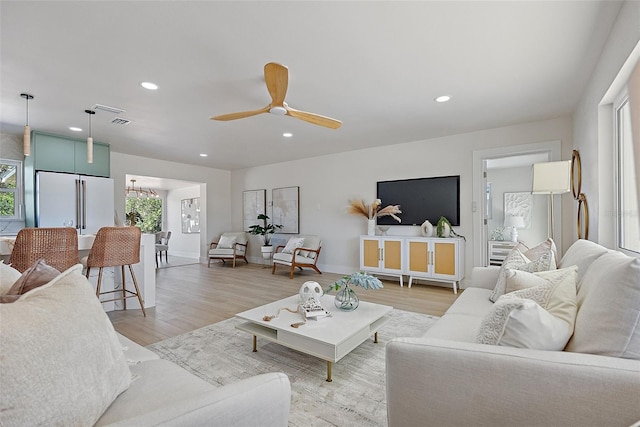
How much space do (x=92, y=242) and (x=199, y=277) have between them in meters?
2.41

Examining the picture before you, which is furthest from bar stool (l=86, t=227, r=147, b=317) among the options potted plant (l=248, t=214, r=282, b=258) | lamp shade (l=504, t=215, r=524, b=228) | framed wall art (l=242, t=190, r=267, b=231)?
lamp shade (l=504, t=215, r=524, b=228)

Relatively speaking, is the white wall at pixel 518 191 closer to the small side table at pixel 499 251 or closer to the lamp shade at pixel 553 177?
the small side table at pixel 499 251

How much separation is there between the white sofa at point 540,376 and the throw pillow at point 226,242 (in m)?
6.11

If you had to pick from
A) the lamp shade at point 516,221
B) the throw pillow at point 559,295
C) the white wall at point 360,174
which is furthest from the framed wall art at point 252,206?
the throw pillow at point 559,295

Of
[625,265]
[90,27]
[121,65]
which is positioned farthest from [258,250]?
[625,265]

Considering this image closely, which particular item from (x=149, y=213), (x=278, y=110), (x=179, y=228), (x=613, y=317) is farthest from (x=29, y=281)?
(x=149, y=213)

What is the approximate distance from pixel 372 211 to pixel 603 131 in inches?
125

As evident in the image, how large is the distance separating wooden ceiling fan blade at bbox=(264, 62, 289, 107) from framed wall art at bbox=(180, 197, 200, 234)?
6.53 meters

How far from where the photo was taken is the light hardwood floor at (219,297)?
293cm

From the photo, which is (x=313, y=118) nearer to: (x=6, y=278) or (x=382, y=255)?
(x=6, y=278)

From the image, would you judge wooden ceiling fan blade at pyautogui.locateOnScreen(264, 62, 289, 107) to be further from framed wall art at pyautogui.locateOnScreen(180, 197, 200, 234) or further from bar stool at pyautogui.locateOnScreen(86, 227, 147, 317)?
framed wall art at pyautogui.locateOnScreen(180, 197, 200, 234)

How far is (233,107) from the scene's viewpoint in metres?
3.30

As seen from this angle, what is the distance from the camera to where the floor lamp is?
2811mm

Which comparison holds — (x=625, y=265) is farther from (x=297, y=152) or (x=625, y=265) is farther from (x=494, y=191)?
(x=494, y=191)
